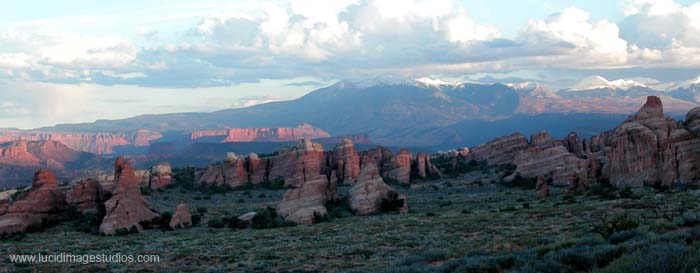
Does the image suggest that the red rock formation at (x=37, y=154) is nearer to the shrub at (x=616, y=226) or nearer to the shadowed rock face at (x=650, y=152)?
the shadowed rock face at (x=650, y=152)

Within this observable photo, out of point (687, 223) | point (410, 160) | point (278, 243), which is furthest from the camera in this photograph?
point (410, 160)

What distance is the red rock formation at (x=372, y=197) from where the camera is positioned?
4503cm

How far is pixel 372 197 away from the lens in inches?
1801

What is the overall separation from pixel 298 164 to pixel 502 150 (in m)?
31.2

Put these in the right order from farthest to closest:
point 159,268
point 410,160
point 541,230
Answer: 1. point 410,160
2. point 541,230
3. point 159,268

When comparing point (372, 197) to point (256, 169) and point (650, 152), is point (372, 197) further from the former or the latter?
point (256, 169)

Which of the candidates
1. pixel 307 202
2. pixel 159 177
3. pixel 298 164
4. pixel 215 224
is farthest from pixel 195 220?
pixel 159 177

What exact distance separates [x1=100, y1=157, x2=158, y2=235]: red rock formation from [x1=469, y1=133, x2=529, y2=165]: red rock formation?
59282mm

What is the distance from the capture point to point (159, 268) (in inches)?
878

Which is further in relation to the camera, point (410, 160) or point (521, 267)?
point (410, 160)

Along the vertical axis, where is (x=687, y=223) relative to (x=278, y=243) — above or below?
above

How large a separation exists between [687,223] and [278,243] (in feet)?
52.8

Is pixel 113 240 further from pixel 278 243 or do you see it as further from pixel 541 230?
pixel 541 230

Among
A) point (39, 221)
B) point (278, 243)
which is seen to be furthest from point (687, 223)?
point (39, 221)
